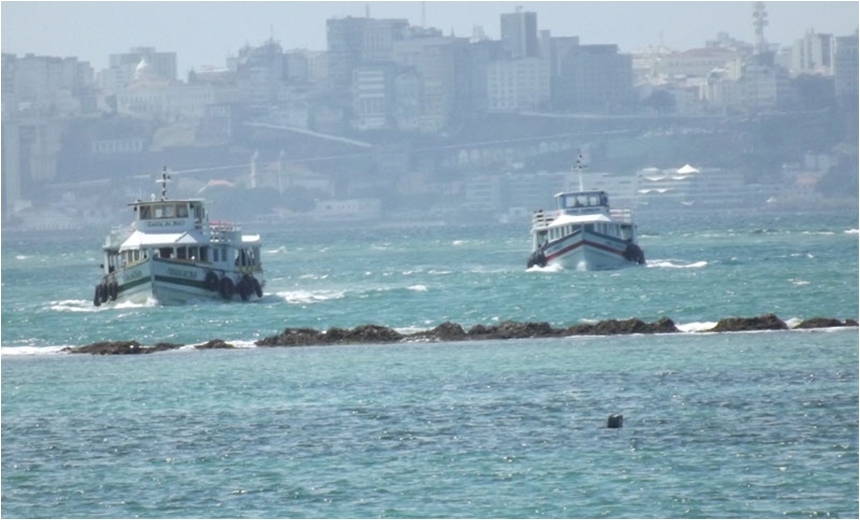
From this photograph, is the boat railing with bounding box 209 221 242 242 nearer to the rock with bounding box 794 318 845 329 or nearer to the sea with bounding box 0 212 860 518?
the sea with bounding box 0 212 860 518

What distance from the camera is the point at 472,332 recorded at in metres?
48.1

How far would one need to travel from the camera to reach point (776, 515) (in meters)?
24.1

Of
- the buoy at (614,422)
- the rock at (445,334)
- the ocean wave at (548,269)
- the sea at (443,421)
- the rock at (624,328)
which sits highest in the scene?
the buoy at (614,422)

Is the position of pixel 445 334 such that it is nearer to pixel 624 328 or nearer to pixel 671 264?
pixel 624 328

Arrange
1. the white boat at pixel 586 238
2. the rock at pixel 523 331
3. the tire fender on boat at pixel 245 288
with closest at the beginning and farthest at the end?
1. the rock at pixel 523 331
2. the tire fender on boat at pixel 245 288
3. the white boat at pixel 586 238

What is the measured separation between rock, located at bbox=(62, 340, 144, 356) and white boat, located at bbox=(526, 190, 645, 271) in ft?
110

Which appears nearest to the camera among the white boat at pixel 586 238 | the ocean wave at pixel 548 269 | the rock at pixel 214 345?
the rock at pixel 214 345

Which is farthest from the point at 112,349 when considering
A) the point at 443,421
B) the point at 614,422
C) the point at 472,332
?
the point at 614,422

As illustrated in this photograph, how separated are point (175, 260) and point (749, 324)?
23828 millimetres

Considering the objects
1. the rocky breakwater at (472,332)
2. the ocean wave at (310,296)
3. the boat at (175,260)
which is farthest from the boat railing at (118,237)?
the rocky breakwater at (472,332)

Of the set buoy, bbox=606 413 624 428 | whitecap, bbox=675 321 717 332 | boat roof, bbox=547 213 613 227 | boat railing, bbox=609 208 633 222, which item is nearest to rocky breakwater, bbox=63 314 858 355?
whitecap, bbox=675 321 717 332

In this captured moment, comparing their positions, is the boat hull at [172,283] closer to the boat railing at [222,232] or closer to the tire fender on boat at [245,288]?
the tire fender on boat at [245,288]

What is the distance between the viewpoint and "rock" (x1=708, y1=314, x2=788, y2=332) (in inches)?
1801

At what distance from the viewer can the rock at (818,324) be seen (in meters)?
45.9
